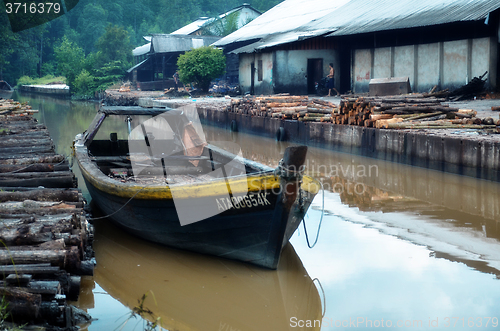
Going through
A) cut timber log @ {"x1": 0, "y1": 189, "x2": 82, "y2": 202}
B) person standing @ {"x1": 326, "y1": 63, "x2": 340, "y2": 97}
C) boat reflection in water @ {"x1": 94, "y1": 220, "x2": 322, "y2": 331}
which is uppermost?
person standing @ {"x1": 326, "y1": 63, "x2": 340, "y2": 97}

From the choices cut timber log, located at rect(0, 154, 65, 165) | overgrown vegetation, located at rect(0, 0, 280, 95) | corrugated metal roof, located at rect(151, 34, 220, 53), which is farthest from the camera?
overgrown vegetation, located at rect(0, 0, 280, 95)

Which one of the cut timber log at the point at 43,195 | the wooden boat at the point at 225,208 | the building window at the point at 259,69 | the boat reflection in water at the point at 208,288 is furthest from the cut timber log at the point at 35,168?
the building window at the point at 259,69

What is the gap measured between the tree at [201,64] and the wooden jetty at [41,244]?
24.8 metres

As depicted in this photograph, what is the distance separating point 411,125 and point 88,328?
372 inches

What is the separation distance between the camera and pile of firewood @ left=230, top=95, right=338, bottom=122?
614 inches

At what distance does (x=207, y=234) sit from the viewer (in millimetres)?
5531

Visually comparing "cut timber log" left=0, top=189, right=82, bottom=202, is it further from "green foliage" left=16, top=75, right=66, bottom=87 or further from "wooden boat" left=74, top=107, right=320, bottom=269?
"green foliage" left=16, top=75, right=66, bottom=87

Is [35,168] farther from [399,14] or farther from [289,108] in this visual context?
[399,14]

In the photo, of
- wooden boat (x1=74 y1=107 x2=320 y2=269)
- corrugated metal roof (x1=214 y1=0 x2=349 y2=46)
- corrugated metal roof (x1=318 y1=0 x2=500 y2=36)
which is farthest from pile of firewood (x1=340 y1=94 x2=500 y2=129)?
corrugated metal roof (x1=214 y1=0 x2=349 y2=46)

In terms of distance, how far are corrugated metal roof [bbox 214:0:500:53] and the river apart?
436 inches

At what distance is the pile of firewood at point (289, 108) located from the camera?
1560 cm

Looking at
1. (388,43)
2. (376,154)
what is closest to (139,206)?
(376,154)

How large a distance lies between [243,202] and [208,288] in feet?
3.11

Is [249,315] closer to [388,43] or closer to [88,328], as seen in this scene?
[88,328]
